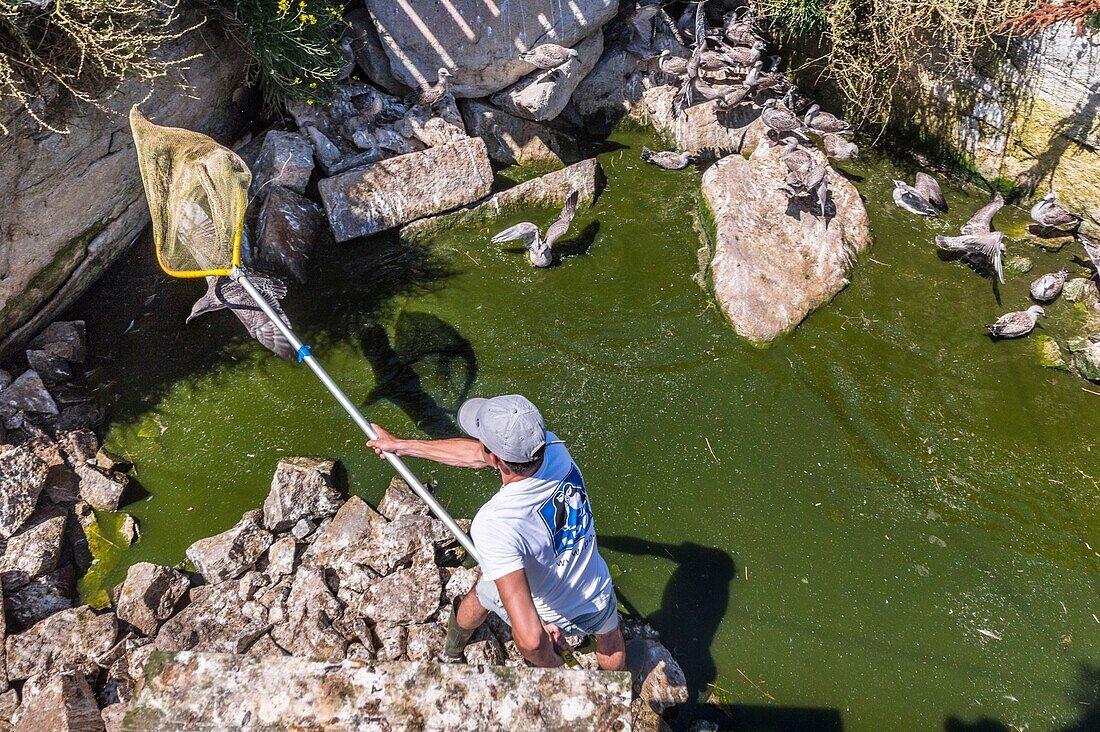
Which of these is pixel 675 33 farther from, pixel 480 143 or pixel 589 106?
pixel 480 143

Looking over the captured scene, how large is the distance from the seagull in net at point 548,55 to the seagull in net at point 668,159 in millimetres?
1241

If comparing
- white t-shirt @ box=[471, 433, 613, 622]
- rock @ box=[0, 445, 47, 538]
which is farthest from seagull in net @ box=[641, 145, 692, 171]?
rock @ box=[0, 445, 47, 538]

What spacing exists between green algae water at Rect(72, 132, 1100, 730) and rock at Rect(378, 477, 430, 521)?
0.20 metres

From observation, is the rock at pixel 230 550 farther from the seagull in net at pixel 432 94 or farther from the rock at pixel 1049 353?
the rock at pixel 1049 353

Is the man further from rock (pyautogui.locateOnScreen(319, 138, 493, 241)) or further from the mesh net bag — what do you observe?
rock (pyautogui.locateOnScreen(319, 138, 493, 241))

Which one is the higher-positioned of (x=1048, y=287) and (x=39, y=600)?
(x=39, y=600)


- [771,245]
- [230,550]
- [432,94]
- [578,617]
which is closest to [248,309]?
[230,550]

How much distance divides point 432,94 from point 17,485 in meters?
4.80

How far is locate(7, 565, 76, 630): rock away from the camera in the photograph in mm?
4113

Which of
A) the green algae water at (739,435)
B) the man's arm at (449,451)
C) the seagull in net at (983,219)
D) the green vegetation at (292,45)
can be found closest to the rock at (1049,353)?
the green algae water at (739,435)

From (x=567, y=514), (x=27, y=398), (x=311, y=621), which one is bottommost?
(x=311, y=621)

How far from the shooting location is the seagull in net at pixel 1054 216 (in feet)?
20.2

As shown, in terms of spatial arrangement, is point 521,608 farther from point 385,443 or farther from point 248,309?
point 248,309

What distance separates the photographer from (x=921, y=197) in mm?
6484
